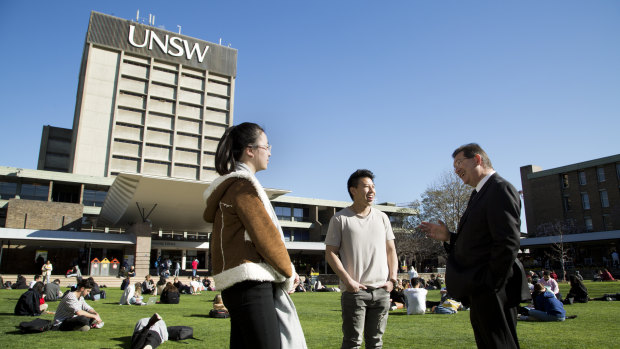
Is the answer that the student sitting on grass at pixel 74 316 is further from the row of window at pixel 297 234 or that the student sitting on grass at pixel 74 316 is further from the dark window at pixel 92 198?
the row of window at pixel 297 234

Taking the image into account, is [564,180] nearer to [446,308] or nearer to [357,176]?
[446,308]

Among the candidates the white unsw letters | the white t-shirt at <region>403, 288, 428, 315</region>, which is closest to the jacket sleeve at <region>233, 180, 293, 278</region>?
the white t-shirt at <region>403, 288, 428, 315</region>

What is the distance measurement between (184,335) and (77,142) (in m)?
65.6

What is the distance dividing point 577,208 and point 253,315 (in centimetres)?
6148

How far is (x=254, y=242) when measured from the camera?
88.5 inches

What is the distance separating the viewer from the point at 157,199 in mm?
35188

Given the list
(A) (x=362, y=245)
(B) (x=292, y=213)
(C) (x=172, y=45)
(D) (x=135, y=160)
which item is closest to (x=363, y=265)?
(A) (x=362, y=245)

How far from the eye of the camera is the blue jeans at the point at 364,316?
12.3ft

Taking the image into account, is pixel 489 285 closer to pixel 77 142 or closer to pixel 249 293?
pixel 249 293

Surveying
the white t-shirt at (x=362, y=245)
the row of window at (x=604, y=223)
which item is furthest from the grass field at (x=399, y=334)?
the row of window at (x=604, y=223)

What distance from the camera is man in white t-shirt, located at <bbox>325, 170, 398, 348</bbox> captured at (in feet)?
12.4

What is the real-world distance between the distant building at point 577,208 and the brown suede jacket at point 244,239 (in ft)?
162

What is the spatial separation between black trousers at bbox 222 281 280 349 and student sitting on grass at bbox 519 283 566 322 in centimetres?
925

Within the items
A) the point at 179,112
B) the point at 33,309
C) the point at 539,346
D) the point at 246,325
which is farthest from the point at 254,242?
the point at 179,112
